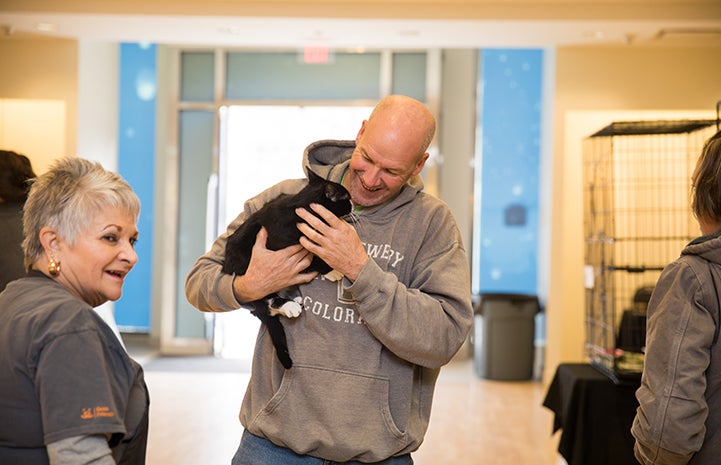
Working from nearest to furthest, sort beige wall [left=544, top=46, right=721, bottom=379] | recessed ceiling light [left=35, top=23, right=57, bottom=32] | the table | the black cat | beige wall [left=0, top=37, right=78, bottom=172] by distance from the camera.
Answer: the black cat
the table
recessed ceiling light [left=35, top=23, right=57, bottom=32]
beige wall [left=544, top=46, right=721, bottom=379]
beige wall [left=0, top=37, right=78, bottom=172]

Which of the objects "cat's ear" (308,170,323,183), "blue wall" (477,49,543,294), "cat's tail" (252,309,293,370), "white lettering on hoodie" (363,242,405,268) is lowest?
"cat's tail" (252,309,293,370)

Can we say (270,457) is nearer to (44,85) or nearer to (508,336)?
(508,336)

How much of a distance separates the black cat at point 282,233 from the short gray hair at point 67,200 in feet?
1.15

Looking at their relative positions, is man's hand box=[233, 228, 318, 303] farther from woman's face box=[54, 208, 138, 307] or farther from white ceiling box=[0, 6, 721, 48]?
white ceiling box=[0, 6, 721, 48]

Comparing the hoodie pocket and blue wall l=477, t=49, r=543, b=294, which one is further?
blue wall l=477, t=49, r=543, b=294

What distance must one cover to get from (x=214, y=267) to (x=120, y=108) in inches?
294

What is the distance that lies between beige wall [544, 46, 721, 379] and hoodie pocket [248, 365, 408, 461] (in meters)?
5.64

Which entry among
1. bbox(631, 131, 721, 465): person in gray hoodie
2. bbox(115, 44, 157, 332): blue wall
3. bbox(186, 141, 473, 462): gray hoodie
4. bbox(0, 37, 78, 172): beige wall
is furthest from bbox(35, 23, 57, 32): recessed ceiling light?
bbox(631, 131, 721, 465): person in gray hoodie

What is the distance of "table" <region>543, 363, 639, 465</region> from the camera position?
352cm

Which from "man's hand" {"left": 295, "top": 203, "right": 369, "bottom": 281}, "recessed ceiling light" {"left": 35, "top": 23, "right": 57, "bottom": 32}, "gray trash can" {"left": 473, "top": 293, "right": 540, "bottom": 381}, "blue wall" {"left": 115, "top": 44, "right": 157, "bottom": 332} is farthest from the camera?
"blue wall" {"left": 115, "top": 44, "right": 157, "bottom": 332}

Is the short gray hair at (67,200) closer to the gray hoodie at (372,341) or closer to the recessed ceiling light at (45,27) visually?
the gray hoodie at (372,341)

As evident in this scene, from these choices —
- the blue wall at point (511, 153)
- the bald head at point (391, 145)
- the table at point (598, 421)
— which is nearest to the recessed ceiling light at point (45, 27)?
the blue wall at point (511, 153)

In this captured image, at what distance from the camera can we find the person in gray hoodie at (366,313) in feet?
5.41

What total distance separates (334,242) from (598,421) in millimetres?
2388
